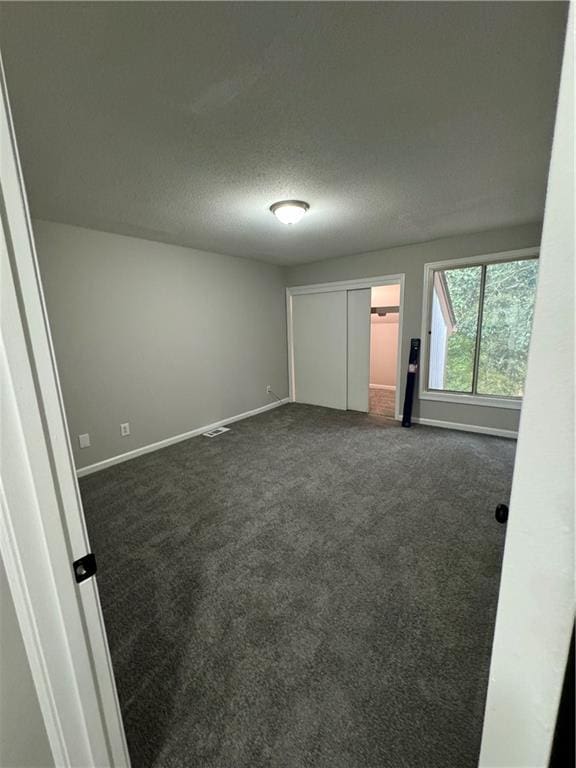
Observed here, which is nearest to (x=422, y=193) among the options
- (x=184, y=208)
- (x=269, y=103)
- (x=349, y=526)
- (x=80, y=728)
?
(x=269, y=103)

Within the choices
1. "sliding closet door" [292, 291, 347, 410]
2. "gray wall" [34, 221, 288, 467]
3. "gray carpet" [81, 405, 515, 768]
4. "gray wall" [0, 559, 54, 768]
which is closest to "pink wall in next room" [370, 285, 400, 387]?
A: "sliding closet door" [292, 291, 347, 410]

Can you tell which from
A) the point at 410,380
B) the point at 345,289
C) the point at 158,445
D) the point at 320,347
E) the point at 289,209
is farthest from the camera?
the point at 320,347

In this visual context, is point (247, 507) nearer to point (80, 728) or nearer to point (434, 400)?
point (80, 728)

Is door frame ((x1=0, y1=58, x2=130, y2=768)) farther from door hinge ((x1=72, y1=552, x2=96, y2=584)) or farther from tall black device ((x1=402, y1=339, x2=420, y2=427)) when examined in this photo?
tall black device ((x1=402, y1=339, x2=420, y2=427))

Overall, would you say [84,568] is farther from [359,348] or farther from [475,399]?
[359,348]

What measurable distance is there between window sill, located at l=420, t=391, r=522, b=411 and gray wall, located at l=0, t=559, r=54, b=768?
4104 mm

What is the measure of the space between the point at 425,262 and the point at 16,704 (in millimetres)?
4472

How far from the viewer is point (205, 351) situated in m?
4.05

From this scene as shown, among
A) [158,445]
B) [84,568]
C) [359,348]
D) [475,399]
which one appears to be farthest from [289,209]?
[475,399]

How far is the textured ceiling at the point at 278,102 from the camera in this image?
1.03 m

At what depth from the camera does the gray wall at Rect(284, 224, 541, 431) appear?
3.37 meters

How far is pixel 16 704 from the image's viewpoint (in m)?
0.67

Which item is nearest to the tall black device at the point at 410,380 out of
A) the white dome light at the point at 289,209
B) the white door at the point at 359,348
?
the white door at the point at 359,348

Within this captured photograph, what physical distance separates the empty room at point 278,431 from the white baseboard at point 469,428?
0.03 meters
